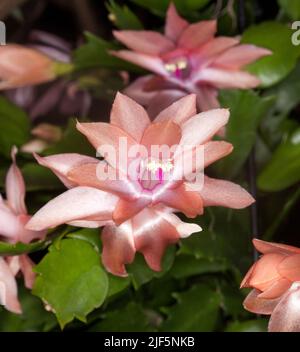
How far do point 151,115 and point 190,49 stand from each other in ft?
0.36

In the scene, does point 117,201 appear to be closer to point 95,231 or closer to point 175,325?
point 95,231

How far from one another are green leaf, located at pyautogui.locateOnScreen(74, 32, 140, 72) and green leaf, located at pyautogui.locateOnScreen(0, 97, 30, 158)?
11 cm

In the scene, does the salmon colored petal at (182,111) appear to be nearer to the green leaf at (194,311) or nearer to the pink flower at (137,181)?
the pink flower at (137,181)

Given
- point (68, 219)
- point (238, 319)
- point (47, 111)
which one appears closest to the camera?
point (68, 219)

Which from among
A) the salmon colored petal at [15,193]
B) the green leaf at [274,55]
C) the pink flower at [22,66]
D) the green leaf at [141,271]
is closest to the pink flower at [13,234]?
the salmon colored petal at [15,193]

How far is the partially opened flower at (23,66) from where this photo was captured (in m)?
0.87

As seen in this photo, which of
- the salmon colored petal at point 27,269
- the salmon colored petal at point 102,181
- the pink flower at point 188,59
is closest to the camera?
the salmon colored petal at point 102,181

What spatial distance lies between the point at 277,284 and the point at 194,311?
22 cm

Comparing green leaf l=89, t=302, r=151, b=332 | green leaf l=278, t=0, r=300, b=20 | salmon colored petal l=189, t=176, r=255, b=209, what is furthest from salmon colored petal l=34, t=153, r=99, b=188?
green leaf l=278, t=0, r=300, b=20

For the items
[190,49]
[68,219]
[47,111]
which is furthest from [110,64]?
[68,219]

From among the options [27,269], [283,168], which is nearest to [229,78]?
[283,168]

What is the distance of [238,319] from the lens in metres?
0.84

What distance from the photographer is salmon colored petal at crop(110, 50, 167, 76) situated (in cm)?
78

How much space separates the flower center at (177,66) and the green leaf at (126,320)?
0.30 m
